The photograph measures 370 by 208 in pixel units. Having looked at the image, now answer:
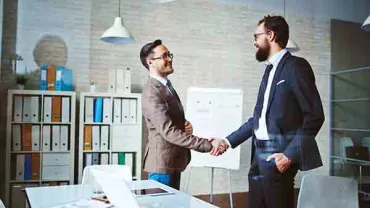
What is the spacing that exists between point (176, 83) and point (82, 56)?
1321mm

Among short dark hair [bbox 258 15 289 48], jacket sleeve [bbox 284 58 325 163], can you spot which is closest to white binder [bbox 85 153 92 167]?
jacket sleeve [bbox 284 58 325 163]

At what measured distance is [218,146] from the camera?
406 cm

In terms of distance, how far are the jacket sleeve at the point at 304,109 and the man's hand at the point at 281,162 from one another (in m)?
0.04

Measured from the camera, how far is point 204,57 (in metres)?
4.57

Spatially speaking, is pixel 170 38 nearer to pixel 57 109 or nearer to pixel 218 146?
pixel 218 146

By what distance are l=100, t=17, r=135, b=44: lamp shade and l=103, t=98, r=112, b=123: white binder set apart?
73cm

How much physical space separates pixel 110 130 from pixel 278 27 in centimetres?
228

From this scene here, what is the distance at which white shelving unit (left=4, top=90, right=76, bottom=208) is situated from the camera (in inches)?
176

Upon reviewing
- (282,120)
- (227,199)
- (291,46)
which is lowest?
(227,199)

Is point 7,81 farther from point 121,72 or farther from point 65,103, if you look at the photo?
point 121,72

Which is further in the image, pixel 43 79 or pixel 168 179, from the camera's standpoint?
pixel 43 79

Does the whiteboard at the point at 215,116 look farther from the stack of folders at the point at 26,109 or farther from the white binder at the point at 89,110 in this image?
the stack of folders at the point at 26,109

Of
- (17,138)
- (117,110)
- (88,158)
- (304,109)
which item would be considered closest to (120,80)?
(117,110)

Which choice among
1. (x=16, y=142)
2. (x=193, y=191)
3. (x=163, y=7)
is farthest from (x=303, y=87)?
(x=16, y=142)
